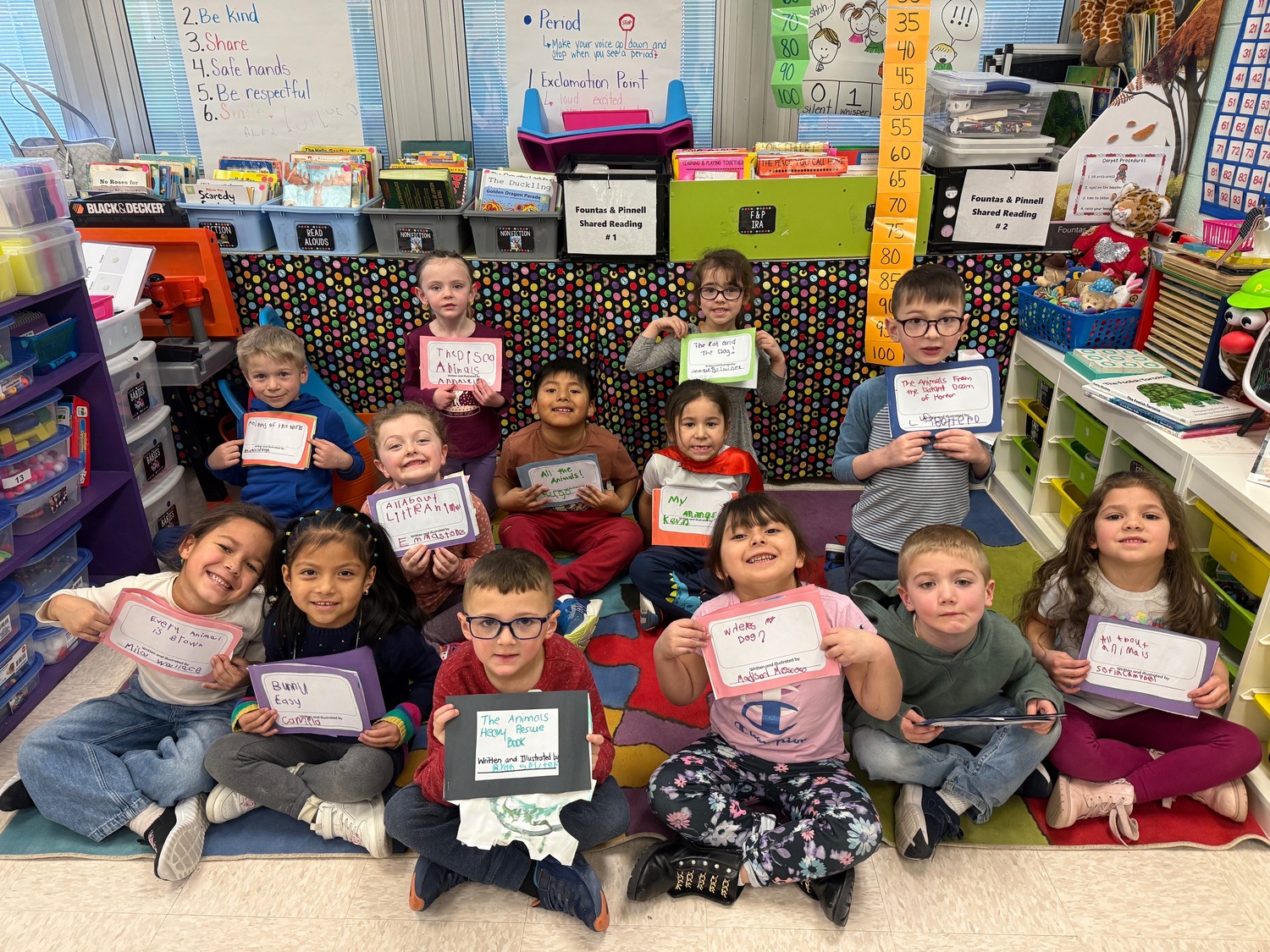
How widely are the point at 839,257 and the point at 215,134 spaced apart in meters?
2.70

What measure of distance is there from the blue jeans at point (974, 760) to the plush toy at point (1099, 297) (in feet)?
5.12

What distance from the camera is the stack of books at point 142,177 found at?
329 centimetres

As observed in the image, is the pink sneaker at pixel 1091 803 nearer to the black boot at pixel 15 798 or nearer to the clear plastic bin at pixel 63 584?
the black boot at pixel 15 798

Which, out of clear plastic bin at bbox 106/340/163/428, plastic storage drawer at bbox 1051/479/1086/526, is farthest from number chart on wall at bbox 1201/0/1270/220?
clear plastic bin at bbox 106/340/163/428

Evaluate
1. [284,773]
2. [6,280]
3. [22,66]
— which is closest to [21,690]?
[284,773]

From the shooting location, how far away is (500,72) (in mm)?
3621

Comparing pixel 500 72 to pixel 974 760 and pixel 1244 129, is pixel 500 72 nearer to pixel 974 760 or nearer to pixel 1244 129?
pixel 1244 129

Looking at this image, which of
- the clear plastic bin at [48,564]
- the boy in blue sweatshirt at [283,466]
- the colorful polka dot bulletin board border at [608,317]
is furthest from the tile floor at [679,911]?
the colorful polka dot bulletin board border at [608,317]

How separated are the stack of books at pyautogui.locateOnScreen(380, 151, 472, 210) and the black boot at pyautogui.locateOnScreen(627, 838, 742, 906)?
242 cm

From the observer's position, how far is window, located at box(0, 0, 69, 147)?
11.8ft

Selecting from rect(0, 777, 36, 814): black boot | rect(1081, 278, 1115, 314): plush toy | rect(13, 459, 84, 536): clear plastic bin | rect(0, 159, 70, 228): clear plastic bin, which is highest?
rect(0, 159, 70, 228): clear plastic bin

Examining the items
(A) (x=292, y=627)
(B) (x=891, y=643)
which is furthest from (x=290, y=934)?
(B) (x=891, y=643)

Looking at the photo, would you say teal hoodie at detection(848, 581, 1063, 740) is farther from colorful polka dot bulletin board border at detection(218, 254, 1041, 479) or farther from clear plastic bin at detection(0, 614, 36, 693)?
clear plastic bin at detection(0, 614, 36, 693)

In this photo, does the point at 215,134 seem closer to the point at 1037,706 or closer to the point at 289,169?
the point at 289,169
